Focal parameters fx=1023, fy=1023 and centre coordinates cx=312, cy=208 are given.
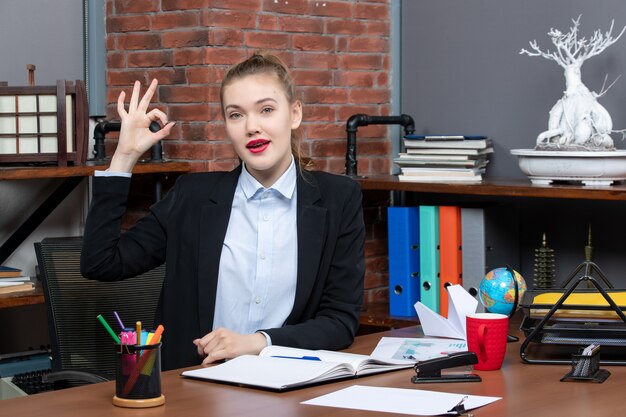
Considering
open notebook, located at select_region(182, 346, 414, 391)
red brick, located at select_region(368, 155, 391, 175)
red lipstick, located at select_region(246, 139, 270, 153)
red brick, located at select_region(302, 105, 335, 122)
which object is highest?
red brick, located at select_region(302, 105, 335, 122)

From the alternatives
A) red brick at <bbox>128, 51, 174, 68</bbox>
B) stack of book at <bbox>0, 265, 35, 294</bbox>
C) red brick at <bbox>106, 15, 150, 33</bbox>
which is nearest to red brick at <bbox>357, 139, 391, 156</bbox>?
red brick at <bbox>128, 51, 174, 68</bbox>

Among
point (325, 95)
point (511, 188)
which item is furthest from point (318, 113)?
point (511, 188)

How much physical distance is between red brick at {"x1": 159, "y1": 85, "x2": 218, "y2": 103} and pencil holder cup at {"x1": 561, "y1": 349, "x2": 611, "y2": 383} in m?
1.78

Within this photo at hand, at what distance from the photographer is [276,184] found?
245cm

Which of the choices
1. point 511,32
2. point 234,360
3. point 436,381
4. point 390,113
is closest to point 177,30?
point 390,113

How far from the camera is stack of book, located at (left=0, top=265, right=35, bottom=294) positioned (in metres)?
3.10

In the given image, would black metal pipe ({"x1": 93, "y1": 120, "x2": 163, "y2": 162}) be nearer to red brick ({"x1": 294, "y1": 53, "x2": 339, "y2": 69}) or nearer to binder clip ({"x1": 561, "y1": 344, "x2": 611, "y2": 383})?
red brick ({"x1": 294, "y1": 53, "x2": 339, "y2": 69})

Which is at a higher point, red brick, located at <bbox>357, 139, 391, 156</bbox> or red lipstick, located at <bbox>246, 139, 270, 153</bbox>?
red lipstick, located at <bbox>246, 139, 270, 153</bbox>

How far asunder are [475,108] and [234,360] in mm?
1947

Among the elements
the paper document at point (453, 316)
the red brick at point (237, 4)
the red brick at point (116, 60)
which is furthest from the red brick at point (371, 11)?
the paper document at point (453, 316)

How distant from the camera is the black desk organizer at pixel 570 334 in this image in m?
2.06

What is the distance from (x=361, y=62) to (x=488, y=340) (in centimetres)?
202

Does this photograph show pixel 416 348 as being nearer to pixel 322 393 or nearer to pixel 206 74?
pixel 322 393

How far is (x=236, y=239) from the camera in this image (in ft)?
7.97
